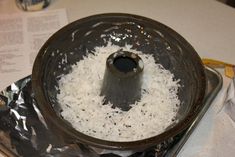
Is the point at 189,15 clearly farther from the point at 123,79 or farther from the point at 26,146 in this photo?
the point at 26,146

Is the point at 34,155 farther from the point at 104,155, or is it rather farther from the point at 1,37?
the point at 1,37

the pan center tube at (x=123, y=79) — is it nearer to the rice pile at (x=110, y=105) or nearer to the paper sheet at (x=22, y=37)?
the rice pile at (x=110, y=105)

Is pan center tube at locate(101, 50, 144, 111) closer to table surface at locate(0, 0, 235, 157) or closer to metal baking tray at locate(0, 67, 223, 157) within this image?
metal baking tray at locate(0, 67, 223, 157)

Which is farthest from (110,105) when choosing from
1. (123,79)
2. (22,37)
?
(22,37)

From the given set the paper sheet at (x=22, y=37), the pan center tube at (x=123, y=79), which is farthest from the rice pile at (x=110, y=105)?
the paper sheet at (x=22, y=37)

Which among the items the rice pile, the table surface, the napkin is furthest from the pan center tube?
the table surface
